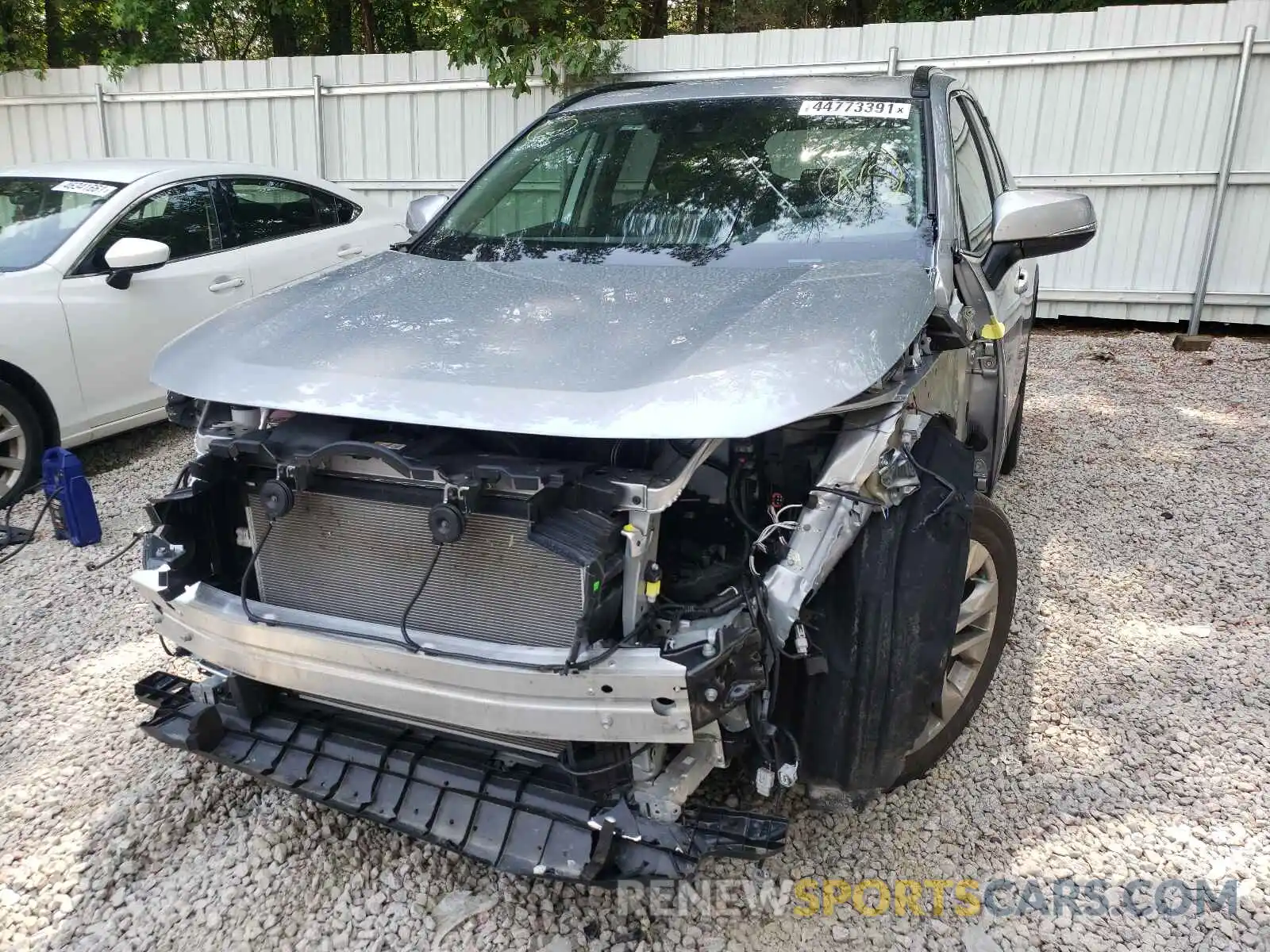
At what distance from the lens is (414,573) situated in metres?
2.17

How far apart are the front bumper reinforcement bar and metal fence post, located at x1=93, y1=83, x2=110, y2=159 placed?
10.4 m

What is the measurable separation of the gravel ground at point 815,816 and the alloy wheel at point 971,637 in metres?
0.25

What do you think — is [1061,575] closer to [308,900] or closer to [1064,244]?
[1064,244]

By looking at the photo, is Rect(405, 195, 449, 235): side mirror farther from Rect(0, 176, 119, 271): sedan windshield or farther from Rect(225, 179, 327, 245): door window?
Rect(225, 179, 327, 245): door window

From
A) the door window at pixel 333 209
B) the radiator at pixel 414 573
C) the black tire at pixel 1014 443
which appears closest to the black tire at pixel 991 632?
the radiator at pixel 414 573

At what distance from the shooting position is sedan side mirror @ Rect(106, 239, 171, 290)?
4.81m

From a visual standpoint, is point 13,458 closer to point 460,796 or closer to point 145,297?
point 145,297

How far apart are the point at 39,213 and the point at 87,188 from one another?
0.28 metres

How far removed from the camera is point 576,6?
9969 mm

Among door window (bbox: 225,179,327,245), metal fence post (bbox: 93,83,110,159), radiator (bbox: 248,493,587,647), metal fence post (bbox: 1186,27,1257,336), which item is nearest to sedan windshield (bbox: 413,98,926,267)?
radiator (bbox: 248,493,587,647)

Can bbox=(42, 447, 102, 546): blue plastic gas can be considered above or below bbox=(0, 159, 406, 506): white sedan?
below

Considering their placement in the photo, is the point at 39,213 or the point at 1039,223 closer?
the point at 1039,223

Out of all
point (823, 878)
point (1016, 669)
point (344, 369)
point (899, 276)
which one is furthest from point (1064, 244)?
point (344, 369)

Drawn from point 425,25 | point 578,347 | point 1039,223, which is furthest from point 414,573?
point 425,25
